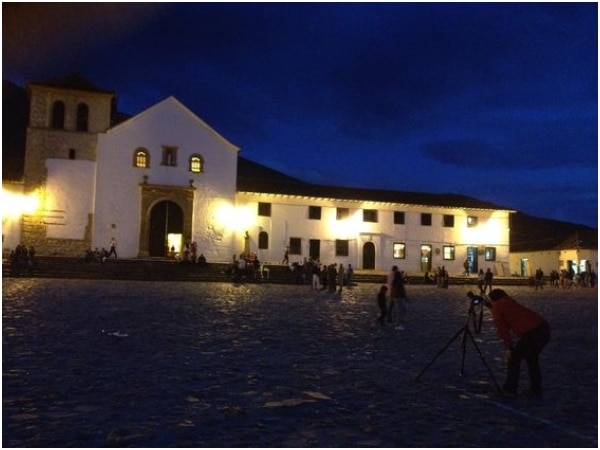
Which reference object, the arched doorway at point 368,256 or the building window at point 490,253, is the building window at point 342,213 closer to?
the arched doorway at point 368,256

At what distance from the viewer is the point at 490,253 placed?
149ft

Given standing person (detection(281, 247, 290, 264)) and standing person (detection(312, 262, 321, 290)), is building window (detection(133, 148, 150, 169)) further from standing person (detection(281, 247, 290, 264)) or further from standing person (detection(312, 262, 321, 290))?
standing person (detection(312, 262, 321, 290))

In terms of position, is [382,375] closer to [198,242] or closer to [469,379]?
[469,379]

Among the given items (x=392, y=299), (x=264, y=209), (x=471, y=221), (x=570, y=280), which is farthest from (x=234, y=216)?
(x=392, y=299)

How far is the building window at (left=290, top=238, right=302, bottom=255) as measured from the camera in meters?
40.6

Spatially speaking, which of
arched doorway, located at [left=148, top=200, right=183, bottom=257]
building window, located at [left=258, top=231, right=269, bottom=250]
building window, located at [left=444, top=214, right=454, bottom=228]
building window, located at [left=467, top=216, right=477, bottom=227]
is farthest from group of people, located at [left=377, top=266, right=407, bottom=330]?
building window, located at [left=467, top=216, right=477, bottom=227]

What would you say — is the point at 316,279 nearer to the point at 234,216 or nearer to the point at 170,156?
the point at 234,216

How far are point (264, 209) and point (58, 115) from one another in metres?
14.0

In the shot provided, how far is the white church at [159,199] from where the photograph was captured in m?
35.6

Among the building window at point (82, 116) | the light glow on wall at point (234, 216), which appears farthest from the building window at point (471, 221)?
the building window at point (82, 116)

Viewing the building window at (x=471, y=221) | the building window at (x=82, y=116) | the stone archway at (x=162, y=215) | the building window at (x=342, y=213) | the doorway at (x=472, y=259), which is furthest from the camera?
the building window at (x=471, y=221)

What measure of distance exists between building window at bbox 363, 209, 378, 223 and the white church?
2.8 inches

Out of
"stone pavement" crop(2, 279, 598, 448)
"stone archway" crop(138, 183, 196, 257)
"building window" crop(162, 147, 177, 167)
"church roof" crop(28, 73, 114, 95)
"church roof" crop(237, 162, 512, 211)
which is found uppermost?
"church roof" crop(28, 73, 114, 95)

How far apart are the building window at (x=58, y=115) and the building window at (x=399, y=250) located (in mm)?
23479
